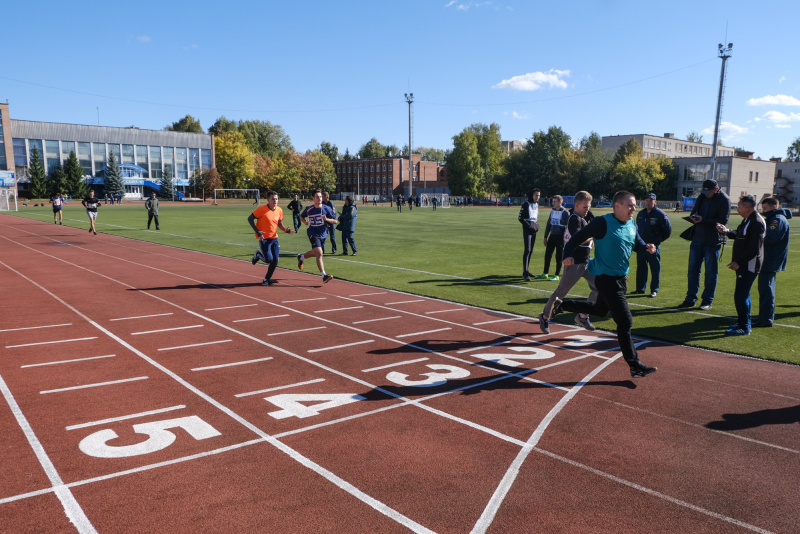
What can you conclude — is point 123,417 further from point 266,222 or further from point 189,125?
point 189,125

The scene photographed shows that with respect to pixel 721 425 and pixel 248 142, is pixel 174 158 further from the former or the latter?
pixel 721 425

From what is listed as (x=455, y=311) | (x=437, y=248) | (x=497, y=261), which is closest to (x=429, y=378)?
(x=455, y=311)

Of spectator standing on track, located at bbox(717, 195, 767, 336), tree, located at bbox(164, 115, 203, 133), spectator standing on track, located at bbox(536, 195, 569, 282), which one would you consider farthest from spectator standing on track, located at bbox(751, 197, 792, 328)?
tree, located at bbox(164, 115, 203, 133)

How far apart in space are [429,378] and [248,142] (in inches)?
5002

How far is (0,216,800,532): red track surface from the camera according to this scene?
3697mm

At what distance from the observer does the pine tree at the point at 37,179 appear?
267 ft

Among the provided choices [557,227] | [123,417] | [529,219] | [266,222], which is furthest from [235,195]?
[123,417]

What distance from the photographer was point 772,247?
27.5 feet

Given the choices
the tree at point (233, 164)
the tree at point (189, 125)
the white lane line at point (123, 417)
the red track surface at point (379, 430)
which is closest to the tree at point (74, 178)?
the tree at point (233, 164)

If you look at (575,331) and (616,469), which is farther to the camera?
(575,331)

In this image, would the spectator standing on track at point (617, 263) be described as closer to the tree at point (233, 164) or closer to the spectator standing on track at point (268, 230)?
the spectator standing on track at point (268, 230)

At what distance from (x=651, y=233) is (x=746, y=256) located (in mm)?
3164

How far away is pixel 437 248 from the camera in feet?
69.1

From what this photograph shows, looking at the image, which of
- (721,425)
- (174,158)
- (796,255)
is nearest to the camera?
(721,425)
